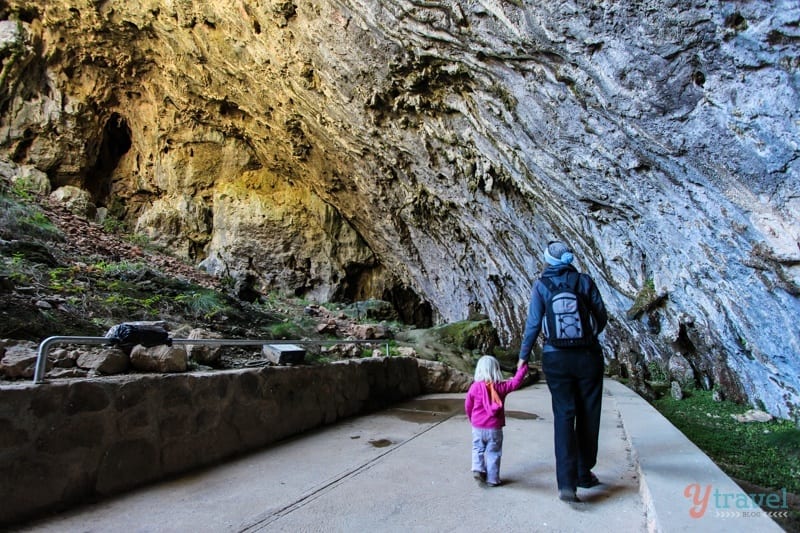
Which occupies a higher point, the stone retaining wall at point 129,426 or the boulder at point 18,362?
the boulder at point 18,362

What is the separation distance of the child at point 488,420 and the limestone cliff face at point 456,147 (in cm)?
381

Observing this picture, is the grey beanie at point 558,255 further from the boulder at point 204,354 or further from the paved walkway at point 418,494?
the boulder at point 204,354

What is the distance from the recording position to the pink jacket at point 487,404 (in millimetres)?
2656

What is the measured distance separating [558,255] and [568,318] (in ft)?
1.39

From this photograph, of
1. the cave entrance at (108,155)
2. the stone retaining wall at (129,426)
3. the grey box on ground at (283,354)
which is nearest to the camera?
the stone retaining wall at (129,426)

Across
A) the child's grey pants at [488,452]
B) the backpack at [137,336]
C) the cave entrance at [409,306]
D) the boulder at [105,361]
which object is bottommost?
the child's grey pants at [488,452]

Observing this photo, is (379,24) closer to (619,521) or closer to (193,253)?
(619,521)

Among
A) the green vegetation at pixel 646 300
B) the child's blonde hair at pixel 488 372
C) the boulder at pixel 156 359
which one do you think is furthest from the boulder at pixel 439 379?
the boulder at pixel 156 359

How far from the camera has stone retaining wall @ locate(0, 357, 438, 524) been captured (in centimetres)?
204

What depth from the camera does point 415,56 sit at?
325 inches

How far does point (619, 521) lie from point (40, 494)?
276cm

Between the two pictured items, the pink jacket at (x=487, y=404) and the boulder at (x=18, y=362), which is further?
the pink jacket at (x=487, y=404)

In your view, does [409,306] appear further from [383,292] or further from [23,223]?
[23,223]

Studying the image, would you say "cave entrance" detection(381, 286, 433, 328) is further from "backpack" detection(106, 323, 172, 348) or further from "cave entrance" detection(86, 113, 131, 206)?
"backpack" detection(106, 323, 172, 348)
